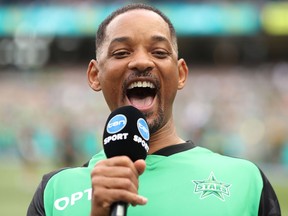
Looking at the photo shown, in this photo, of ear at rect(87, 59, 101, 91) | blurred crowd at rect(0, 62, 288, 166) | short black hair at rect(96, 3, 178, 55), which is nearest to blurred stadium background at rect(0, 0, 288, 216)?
blurred crowd at rect(0, 62, 288, 166)

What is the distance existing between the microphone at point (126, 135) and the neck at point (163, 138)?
22.6 inches

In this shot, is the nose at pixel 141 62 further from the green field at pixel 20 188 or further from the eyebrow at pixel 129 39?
the green field at pixel 20 188

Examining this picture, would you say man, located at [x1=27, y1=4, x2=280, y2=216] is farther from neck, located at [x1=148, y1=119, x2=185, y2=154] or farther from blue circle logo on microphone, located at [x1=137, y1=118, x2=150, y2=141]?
blue circle logo on microphone, located at [x1=137, y1=118, x2=150, y2=141]

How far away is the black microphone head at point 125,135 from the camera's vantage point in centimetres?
296

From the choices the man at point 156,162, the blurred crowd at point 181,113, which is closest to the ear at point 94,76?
the man at point 156,162

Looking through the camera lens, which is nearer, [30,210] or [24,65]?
[30,210]

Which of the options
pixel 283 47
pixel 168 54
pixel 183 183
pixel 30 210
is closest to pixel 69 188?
pixel 30 210

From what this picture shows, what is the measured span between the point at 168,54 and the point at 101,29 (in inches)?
13.9

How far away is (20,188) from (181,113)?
1136 cm

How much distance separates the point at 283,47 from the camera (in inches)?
1572

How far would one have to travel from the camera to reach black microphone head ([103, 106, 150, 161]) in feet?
9.73

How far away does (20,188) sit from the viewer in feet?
70.8

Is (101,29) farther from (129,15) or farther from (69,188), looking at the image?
(69,188)

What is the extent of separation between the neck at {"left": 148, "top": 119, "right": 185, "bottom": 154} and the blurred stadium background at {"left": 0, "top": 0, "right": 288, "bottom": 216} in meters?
17.7
